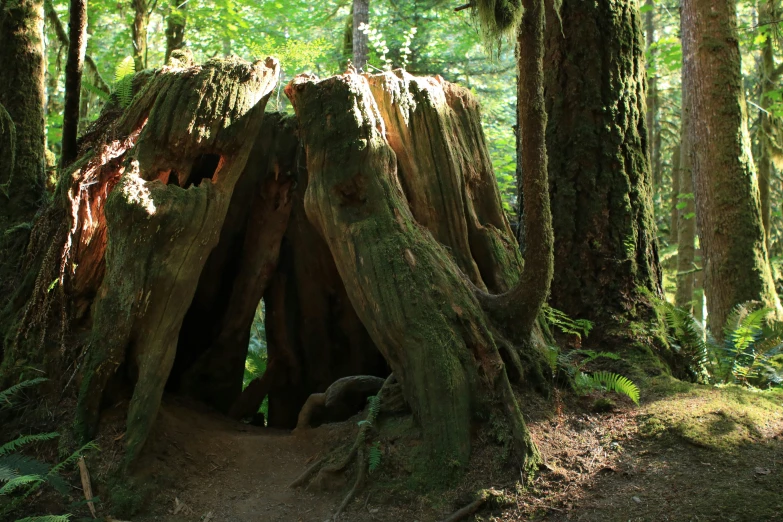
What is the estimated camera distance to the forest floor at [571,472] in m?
3.61

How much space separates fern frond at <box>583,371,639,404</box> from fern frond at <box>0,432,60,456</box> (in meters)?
4.20

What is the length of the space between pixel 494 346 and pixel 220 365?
3.53 metres

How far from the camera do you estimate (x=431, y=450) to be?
424 centimetres

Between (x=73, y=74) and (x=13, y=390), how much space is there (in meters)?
3.30

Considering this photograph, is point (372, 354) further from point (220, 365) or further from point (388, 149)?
point (388, 149)

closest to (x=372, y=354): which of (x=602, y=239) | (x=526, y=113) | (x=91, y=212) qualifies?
(x=602, y=239)

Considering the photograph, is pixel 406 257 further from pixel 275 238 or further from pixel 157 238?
pixel 275 238

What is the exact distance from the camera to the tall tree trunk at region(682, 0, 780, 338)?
Result: 7.62 metres

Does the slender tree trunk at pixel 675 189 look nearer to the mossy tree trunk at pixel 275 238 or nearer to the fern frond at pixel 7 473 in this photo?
the mossy tree trunk at pixel 275 238

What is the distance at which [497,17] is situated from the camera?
4.20 meters

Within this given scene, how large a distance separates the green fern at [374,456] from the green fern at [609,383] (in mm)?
1671

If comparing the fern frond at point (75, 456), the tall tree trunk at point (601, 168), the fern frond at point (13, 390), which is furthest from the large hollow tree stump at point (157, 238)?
the tall tree trunk at point (601, 168)

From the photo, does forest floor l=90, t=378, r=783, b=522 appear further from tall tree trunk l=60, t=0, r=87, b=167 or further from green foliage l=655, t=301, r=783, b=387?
tall tree trunk l=60, t=0, r=87, b=167

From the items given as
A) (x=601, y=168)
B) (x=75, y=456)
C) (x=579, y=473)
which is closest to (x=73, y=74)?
(x=75, y=456)
